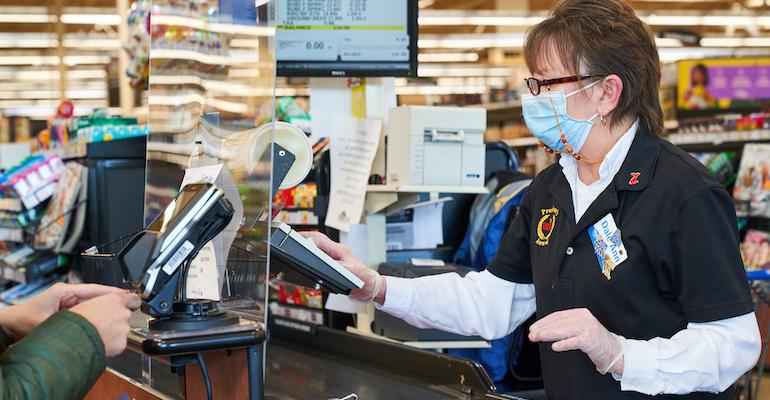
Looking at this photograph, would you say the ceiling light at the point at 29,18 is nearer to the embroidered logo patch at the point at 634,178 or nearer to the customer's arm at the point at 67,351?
the embroidered logo patch at the point at 634,178

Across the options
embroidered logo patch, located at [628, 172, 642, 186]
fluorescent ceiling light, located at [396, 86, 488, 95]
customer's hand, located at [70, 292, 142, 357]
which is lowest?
customer's hand, located at [70, 292, 142, 357]

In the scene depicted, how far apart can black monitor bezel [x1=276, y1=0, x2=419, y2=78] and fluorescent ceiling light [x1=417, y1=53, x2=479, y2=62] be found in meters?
13.2

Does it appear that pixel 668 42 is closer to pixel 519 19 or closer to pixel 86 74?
pixel 519 19

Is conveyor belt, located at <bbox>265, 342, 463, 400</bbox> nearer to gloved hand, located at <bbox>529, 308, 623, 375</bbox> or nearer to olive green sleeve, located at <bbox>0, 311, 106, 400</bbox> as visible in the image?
gloved hand, located at <bbox>529, 308, 623, 375</bbox>

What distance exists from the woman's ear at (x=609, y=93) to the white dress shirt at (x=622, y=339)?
7 cm

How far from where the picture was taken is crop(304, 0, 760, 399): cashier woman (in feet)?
5.90

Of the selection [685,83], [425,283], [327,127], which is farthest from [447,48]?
[425,283]

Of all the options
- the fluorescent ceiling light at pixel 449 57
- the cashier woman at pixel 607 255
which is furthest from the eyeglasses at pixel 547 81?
the fluorescent ceiling light at pixel 449 57

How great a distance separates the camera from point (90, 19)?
54.9ft

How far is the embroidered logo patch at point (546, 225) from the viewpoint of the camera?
2.20 metres

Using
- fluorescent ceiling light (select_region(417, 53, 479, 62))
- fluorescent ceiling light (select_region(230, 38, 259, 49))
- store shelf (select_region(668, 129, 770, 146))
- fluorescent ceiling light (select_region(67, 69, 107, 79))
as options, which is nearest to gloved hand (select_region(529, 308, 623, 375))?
fluorescent ceiling light (select_region(230, 38, 259, 49))

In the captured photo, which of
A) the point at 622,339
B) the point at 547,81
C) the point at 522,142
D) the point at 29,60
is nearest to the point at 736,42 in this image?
the point at 522,142

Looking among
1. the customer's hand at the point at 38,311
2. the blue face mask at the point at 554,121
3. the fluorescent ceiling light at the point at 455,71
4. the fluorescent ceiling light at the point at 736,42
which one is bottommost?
the customer's hand at the point at 38,311

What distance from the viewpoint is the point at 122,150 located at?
3635mm
